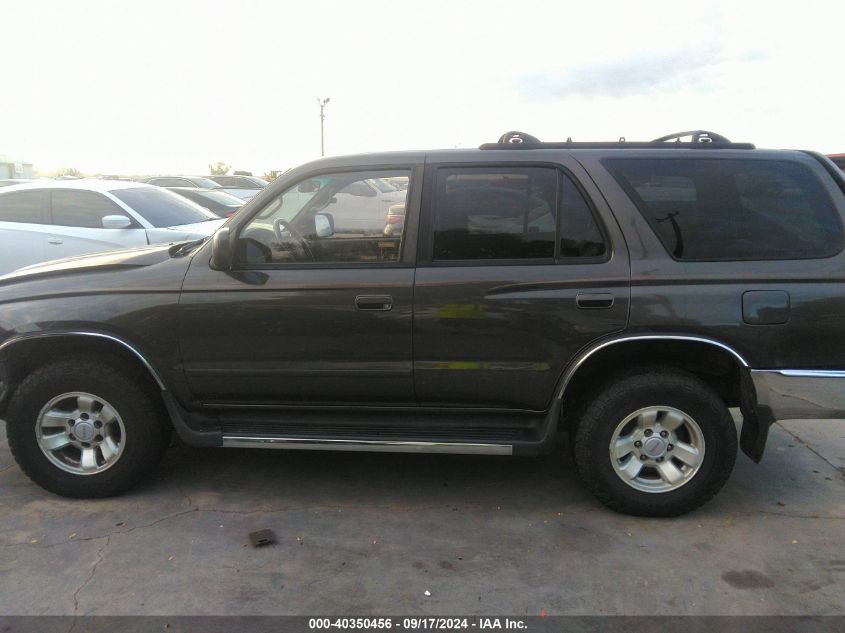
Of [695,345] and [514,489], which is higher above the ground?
[695,345]

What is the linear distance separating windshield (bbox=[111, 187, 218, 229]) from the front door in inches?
174

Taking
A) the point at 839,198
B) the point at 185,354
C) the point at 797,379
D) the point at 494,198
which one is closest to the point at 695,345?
the point at 797,379

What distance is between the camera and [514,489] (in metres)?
3.74

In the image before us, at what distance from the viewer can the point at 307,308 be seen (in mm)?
3273

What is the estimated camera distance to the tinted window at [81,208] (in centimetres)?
726

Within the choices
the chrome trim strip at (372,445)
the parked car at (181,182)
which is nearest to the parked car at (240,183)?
the parked car at (181,182)

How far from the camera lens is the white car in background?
7.06m

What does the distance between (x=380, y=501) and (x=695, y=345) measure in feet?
6.08

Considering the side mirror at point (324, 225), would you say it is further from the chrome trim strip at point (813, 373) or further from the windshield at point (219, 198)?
the windshield at point (219, 198)

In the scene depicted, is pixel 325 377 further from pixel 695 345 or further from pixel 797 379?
pixel 797 379

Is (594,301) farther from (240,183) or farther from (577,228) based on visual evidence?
(240,183)

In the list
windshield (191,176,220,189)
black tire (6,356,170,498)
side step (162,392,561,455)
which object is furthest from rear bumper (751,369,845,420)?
windshield (191,176,220,189)

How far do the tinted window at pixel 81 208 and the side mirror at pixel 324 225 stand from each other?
187 inches

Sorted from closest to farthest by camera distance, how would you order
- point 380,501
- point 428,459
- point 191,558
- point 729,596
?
point 729,596 → point 191,558 → point 380,501 → point 428,459
